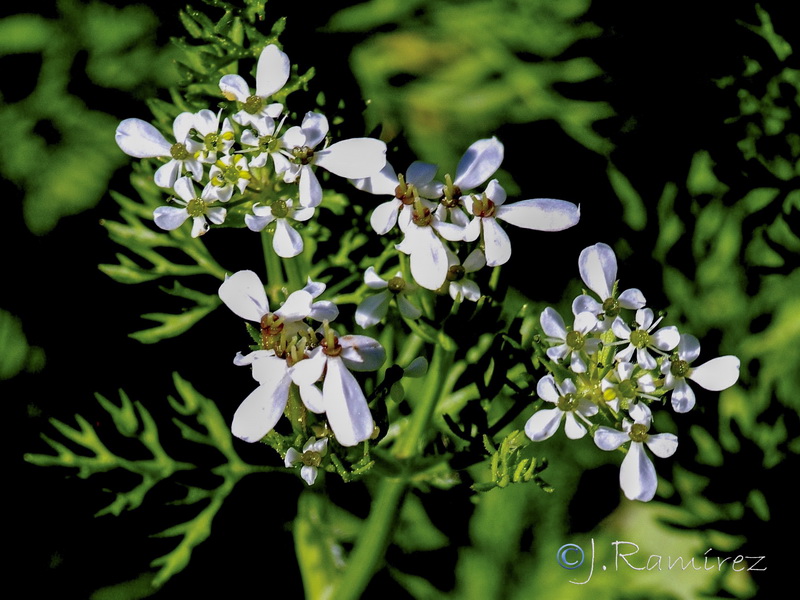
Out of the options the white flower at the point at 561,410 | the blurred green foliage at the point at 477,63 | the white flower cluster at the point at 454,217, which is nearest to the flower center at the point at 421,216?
the white flower cluster at the point at 454,217

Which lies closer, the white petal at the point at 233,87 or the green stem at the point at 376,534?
→ the white petal at the point at 233,87

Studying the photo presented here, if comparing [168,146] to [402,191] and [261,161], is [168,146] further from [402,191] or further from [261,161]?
[402,191]

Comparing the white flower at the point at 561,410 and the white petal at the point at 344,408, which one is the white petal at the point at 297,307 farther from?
the white flower at the point at 561,410

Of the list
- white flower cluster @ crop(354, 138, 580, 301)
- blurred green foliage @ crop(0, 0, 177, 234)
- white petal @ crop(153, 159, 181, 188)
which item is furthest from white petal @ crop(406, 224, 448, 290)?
blurred green foliage @ crop(0, 0, 177, 234)

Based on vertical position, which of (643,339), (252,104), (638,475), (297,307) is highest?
(252,104)

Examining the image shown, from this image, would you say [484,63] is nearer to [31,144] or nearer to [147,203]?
[147,203]

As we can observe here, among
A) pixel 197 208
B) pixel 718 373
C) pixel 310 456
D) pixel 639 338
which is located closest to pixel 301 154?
pixel 197 208
